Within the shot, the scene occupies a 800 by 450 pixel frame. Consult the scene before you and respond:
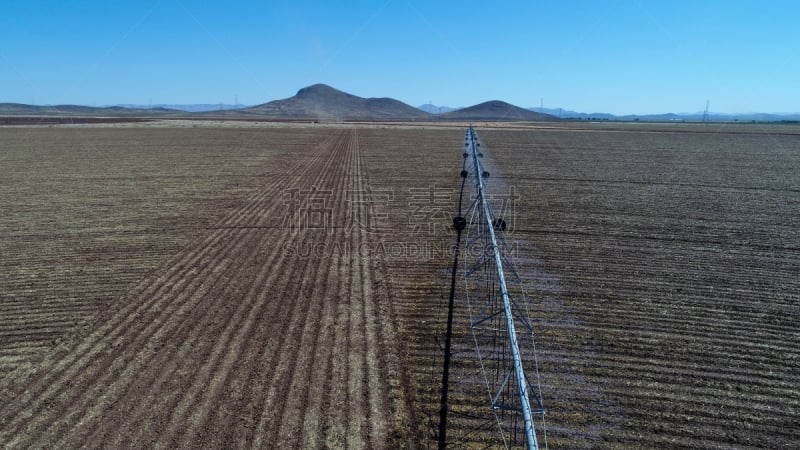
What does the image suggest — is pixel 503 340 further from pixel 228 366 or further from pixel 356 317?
pixel 228 366

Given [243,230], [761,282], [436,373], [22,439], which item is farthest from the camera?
[243,230]

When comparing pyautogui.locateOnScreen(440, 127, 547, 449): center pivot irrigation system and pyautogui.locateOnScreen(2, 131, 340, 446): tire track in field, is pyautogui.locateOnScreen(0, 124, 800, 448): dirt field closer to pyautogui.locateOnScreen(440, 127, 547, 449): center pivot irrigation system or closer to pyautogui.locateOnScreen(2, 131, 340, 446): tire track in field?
pyautogui.locateOnScreen(2, 131, 340, 446): tire track in field

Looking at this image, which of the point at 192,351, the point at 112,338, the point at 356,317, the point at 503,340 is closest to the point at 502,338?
the point at 503,340

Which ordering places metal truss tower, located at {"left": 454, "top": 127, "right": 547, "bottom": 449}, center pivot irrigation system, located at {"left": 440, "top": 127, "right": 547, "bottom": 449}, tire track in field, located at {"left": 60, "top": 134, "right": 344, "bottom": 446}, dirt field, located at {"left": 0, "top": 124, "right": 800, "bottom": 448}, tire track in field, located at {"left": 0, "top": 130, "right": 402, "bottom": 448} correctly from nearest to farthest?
metal truss tower, located at {"left": 454, "top": 127, "right": 547, "bottom": 449} → center pivot irrigation system, located at {"left": 440, "top": 127, "right": 547, "bottom": 449} → tire track in field, located at {"left": 0, "top": 130, "right": 402, "bottom": 448} → dirt field, located at {"left": 0, "top": 124, "right": 800, "bottom": 448} → tire track in field, located at {"left": 60, "top": 134, "right": 344, "bottom": 446}

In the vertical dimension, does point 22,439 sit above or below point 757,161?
below

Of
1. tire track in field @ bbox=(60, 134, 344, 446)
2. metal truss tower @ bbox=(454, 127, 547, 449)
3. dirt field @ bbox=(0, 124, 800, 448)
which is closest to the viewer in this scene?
metal truss tower @ bbox=(454, 127, 547, 449)

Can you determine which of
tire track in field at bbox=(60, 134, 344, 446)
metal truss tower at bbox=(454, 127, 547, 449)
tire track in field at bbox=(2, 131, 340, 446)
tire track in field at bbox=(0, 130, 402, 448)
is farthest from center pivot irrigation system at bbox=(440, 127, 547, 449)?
tire track in field at bbox=(2, 131, 340, 446)

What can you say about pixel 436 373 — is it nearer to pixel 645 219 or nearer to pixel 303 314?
pixel 303 314

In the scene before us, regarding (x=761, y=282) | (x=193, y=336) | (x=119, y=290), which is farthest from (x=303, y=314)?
(x=761, y=282)
